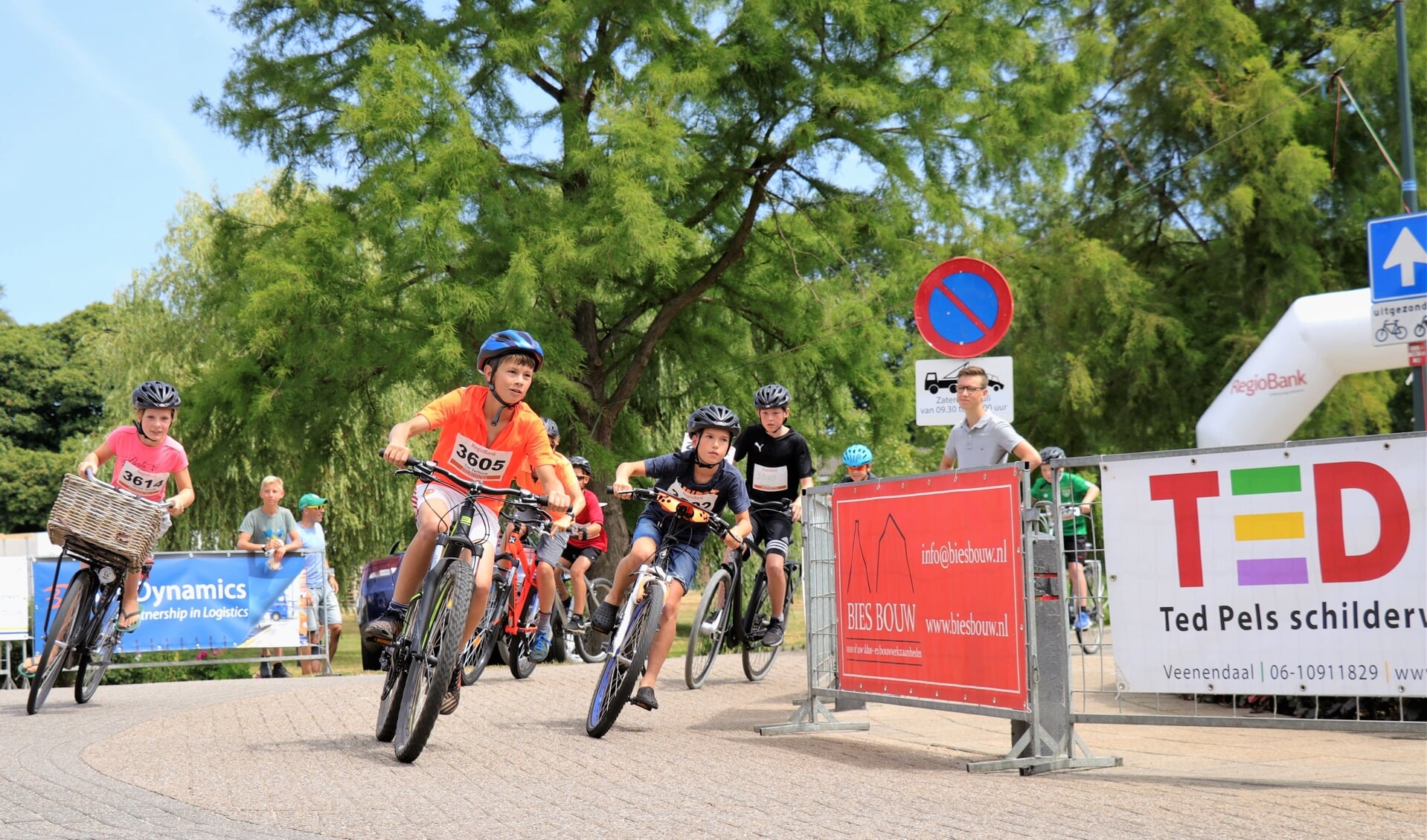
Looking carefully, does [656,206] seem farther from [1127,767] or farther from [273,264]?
[1127,767]

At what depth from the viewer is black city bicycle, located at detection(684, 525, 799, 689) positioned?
10.3 meters

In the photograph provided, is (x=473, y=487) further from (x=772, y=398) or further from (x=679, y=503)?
(x=772, y=398)

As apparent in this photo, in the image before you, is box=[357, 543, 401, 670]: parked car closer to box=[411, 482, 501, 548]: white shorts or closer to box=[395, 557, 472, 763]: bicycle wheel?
box=[411, 482, 501, 548]: white shorts

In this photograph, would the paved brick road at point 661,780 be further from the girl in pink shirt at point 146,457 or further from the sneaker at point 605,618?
the girl in pink shirt at point 146,457

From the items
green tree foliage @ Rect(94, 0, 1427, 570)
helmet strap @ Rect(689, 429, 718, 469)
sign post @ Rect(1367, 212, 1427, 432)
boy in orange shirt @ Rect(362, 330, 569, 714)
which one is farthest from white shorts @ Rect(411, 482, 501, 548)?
green tree foliage @ Rect(94, 0, 1427, 570)

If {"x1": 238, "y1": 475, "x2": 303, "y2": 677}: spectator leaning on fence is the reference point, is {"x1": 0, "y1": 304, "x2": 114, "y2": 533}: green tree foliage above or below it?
above

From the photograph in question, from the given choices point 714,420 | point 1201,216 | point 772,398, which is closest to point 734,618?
point 772,398

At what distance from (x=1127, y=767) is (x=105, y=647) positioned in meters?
7.22

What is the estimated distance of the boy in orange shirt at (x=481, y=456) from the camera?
23.4 ft

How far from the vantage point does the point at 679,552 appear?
879cm

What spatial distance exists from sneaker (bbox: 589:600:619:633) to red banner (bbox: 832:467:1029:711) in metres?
1.38

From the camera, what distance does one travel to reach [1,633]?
48.1 feet

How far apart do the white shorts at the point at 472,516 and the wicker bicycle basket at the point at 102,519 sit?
3.43 meters

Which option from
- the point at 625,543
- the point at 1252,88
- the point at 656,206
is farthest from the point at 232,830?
the point at 1252,88
